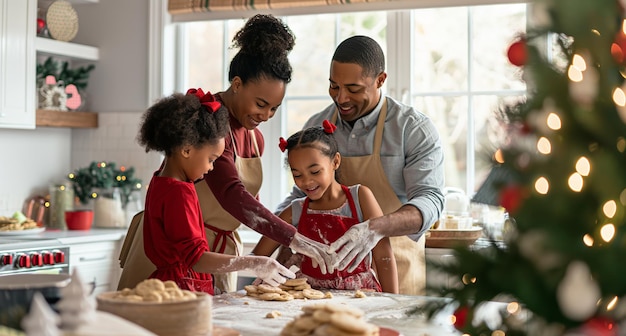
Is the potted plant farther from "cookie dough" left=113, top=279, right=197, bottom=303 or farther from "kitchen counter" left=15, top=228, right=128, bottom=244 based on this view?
"cookie dough" left=113, top=279, right=197, bottom=303

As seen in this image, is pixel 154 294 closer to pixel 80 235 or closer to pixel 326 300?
pixel 326 300

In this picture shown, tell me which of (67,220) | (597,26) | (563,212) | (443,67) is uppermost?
(443,67)

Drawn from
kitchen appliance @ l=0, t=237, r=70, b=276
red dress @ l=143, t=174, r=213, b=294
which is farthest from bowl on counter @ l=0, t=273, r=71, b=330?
kitchen appliance @ l=0, t=237, r=70, b=276

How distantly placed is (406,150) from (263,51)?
694 millimetres

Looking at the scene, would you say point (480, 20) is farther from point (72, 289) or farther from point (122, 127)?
point (72, 289)

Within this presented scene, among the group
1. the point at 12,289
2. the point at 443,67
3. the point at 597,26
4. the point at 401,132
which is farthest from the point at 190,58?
the point at 597,26

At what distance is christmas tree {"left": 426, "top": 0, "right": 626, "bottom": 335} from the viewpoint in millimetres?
982

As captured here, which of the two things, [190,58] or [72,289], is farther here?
[190,58]

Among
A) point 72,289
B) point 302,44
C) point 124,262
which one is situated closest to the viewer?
point 72,289

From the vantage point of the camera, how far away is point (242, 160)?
3000 mm

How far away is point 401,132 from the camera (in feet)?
10.2

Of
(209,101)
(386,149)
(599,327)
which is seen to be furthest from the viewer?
(386,149)

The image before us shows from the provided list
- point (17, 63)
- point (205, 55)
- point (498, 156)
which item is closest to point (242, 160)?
point (498, 156)

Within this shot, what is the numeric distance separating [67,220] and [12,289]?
356 cm
